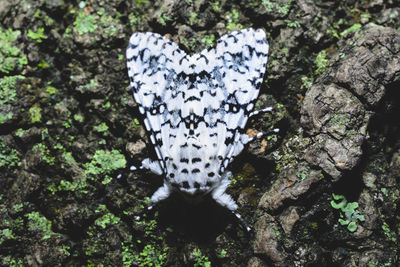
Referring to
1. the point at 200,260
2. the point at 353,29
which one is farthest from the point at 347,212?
the point at 353,29

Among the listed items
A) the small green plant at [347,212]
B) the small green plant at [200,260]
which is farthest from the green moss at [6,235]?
the small green plant at [347,212]

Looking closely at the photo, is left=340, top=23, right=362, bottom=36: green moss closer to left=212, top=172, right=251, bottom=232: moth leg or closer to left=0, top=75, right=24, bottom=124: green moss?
left=212, top=172, right=251, bottom=232: moth leg

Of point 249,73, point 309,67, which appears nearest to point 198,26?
point 249,73

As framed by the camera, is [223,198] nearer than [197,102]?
Yes

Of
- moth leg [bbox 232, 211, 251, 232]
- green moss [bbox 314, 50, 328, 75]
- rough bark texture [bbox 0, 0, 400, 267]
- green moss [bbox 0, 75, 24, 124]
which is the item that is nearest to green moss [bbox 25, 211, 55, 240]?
rough bark texture [bbox 0, 0, 400, 267]

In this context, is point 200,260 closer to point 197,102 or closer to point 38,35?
point 197,102

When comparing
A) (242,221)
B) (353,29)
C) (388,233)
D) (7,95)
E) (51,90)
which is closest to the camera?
(388,233)
